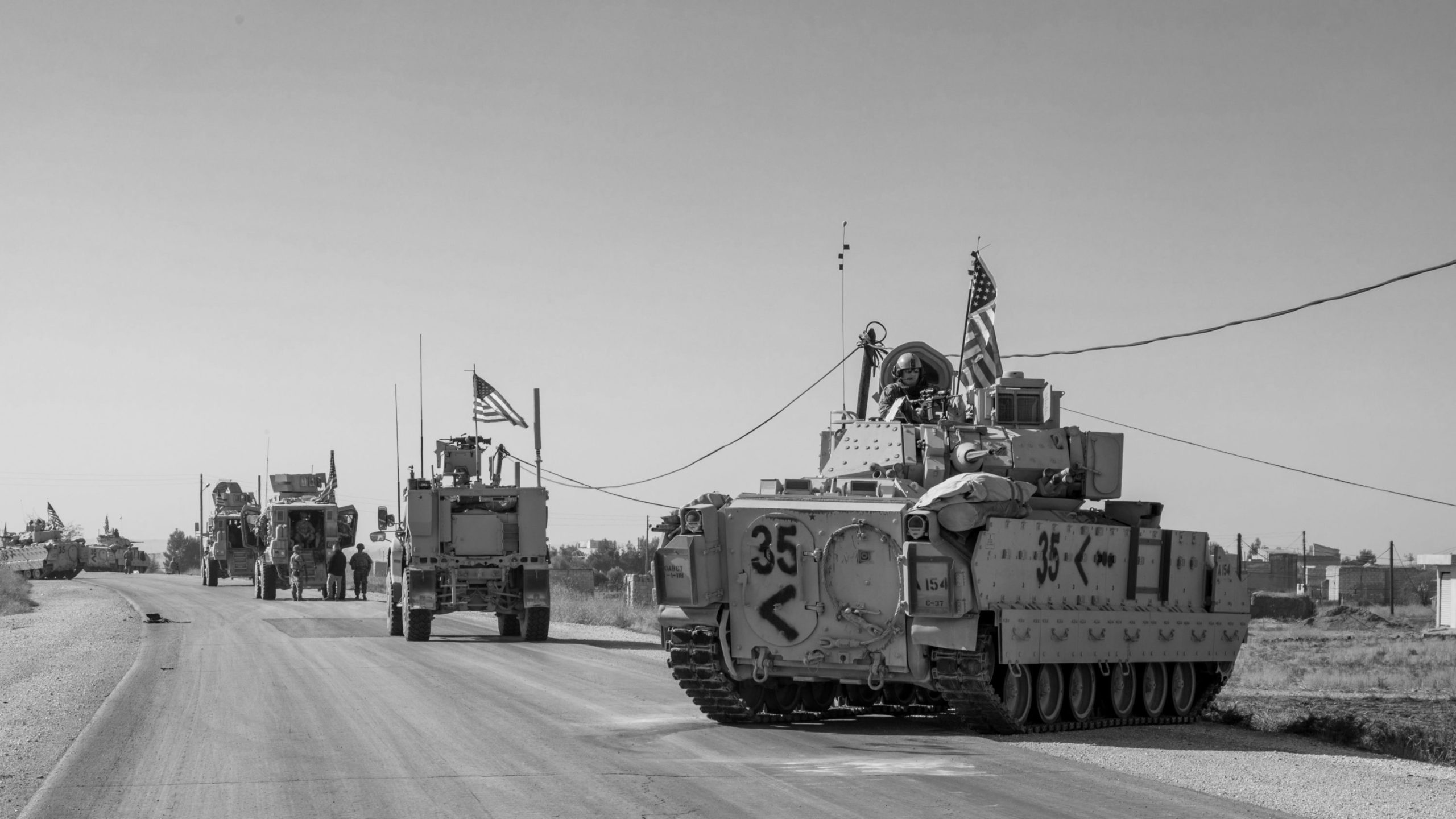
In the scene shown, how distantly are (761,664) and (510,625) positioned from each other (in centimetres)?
1645

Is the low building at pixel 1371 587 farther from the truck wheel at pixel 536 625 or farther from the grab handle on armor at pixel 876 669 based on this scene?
the grab handle on armor at pixel 876 669

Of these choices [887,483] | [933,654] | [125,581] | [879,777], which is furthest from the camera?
[125,581]

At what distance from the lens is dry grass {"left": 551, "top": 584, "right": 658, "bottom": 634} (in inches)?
1508

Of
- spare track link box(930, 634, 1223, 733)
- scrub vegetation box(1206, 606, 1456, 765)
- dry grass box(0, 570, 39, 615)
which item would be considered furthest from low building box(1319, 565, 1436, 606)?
spare track link box(930, 634, 1223, 733)

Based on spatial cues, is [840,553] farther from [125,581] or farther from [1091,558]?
[125,581]

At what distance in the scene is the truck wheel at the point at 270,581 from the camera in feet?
160

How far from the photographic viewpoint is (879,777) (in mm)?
11914

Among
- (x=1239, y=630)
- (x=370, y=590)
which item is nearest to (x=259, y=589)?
(x=370, y=590)

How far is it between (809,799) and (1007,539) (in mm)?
5345

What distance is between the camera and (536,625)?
100 feet

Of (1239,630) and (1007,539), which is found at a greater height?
(1007,539)

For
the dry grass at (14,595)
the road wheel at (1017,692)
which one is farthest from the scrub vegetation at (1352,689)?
the dry grass at (14,595)

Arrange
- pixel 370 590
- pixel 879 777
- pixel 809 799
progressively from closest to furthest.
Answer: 1. pixel 809 799
2. pixel 879 777
3. pixel 370 590

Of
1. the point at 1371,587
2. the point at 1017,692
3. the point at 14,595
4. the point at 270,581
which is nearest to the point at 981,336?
the point at 1017,692
